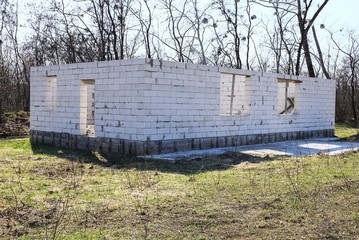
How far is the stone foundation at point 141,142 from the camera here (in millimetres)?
10594

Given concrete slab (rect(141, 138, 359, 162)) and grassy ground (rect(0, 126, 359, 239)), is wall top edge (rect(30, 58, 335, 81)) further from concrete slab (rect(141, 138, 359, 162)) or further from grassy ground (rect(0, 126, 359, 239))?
grassy ground (rect(0, 126, 359, 239))

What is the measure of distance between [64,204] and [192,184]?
2313 millimetres

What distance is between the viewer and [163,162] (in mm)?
9789

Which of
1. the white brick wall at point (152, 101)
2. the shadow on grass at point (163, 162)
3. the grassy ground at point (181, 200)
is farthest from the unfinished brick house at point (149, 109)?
the grassy ground at point (181, 200)

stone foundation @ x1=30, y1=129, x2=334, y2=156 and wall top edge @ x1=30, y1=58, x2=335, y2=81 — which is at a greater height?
wall top edge @ x1=30, y1=58, x2=335, y2=81

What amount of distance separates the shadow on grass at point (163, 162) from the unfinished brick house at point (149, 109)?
1.45 feet

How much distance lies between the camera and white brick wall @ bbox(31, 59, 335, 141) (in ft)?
34.6

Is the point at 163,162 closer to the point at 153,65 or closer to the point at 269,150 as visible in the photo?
the point at 153,65

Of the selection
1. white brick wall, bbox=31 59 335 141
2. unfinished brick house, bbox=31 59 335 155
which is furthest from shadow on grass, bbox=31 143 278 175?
white brick wall, bbox=31 59 335 141

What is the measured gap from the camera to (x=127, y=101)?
A: 1073 centimetres

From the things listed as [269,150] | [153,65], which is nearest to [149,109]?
[153,65]

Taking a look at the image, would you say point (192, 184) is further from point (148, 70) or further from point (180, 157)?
point (148, 70)

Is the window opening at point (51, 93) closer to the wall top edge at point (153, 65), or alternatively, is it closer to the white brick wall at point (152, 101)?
the white brick wall at point (152, 101)

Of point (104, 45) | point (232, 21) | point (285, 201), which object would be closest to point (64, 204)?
point (285, 201)
